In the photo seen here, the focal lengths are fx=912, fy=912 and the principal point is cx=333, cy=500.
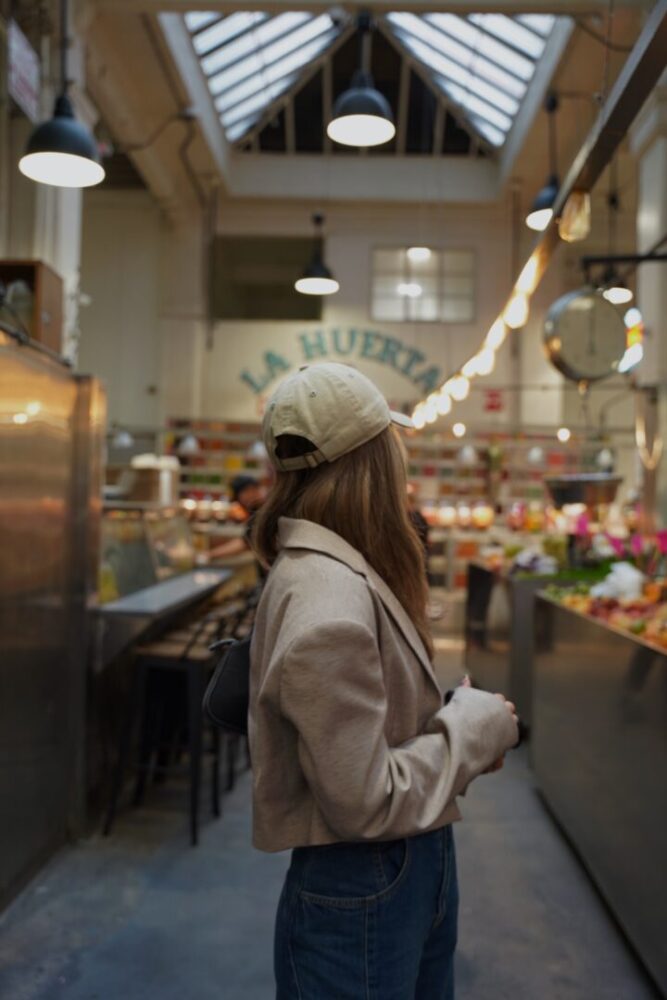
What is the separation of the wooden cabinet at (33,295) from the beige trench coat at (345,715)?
3.40m

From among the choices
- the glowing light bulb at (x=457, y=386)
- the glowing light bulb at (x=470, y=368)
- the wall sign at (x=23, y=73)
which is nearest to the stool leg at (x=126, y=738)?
the glowing light bulb at (x=470, y=368)

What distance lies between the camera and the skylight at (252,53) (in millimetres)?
10992

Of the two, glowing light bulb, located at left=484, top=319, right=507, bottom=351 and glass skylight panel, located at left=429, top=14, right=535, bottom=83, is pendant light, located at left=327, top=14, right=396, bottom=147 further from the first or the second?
glass skylight panel, located at left=429, top=14, right=535, bottom=83

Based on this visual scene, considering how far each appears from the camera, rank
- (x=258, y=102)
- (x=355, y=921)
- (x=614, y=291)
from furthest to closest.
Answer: (x=258, y=102), (x=614, y=291), (x=355, y=921)

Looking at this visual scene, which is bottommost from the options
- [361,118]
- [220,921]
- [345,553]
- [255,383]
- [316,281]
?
[220,921]

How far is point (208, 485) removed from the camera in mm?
14086

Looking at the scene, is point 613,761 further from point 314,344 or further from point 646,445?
point 314,344

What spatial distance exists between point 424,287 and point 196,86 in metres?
5.34

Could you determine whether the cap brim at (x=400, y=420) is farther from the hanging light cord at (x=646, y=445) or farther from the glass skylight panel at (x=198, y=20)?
the glass skylight panel at (x=198, y=20)

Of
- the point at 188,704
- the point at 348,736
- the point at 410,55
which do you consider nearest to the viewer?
the point at 348,736

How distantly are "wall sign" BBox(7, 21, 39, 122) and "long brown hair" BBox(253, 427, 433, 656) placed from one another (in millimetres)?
5653

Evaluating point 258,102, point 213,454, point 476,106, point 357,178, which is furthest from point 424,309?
point 213,454

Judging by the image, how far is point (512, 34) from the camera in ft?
35.3

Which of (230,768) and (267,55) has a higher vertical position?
(267,55)
